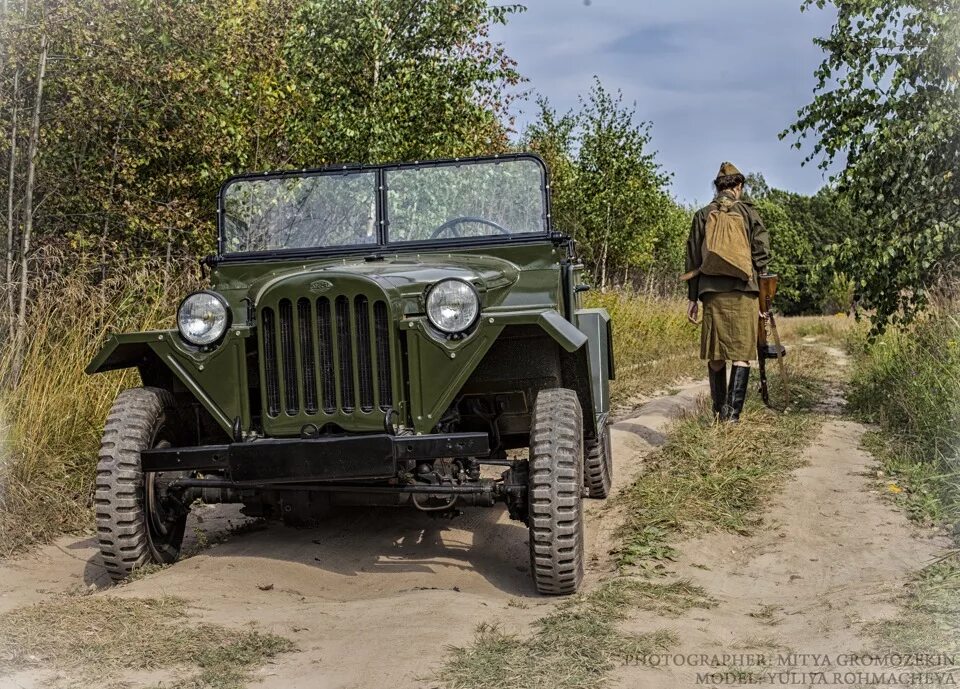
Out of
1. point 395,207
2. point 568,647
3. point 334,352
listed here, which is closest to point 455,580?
point 334,352

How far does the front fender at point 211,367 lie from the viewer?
4.71 meters

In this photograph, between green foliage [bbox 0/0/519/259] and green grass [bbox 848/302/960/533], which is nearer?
green grass [bbox 848/302/960/533]

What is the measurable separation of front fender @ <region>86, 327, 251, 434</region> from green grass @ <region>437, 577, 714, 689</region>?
5.22 feet

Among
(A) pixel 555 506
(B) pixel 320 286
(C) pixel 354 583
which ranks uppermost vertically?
(B) pixel 320 286

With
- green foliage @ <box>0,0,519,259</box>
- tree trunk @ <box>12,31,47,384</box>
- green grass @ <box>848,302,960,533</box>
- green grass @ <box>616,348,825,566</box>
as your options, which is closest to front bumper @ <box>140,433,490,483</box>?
green grass @ <box>616,348,825,566</box>

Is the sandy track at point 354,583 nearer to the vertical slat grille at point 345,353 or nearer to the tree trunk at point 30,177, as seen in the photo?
the vertical slat grille at point 345,353

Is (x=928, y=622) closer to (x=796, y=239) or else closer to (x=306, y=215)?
(x=306, y=215)

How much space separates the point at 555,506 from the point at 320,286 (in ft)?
4.51

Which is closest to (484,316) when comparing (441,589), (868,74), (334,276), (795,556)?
(334,276)

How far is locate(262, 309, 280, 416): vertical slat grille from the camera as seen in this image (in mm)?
4602

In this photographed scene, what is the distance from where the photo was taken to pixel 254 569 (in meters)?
4.89

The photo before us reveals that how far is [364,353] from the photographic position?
455 cm

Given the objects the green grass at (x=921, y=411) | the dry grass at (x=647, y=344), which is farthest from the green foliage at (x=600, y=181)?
the green grass at (x=921, y=411)

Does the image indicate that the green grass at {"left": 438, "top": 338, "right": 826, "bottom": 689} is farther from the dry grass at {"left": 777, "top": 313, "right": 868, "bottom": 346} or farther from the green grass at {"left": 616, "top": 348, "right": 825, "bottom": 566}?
the dry grass at {"left": 777, "top": 313, "right": 868, "bottom": 346}
